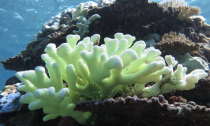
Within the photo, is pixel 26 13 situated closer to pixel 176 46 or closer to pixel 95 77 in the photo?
pixel 176 46

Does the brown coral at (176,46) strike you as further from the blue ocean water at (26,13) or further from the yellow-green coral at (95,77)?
the blue ocean water at (26,13)

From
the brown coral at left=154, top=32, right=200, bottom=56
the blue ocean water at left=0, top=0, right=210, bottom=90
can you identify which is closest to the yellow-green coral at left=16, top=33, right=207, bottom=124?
the brown coral at left=154, top=32, right=200, bottom=56

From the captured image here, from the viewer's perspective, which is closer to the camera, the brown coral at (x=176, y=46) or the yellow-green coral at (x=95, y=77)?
the yellow-green coral at (x=95, y=77)

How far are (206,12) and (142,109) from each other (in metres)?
31.9

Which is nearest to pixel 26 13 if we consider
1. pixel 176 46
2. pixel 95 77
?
pixel 176 46

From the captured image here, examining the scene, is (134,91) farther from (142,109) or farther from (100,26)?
(100,26)

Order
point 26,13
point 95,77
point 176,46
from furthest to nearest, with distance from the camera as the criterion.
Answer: point 26,13, point 176,46, point 95,77

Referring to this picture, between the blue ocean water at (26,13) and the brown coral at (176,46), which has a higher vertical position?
the blue ocean water at (26,13)

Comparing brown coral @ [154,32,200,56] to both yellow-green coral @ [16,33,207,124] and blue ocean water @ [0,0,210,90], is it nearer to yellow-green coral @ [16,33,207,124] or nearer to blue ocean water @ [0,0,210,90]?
yellow-green coral @ [16,33,207,124]

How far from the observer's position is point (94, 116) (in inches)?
66.9

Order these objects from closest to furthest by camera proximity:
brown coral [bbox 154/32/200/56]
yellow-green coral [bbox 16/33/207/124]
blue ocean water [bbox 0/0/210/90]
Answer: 1. yellow-green coral [bbox 16/33/207/124]
2. brown coral [bbox 154/32/200/56]
3. blue ocean water [bbox 0/0/210/90]

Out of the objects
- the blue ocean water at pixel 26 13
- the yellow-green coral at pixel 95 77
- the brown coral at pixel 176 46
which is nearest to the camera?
the yellow-green coral at pixel 95 77

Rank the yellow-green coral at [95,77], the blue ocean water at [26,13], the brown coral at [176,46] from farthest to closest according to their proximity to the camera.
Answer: the blue ocean water at [26,13], the brown coral at [176,46], the yellow-green coral at [95,77]

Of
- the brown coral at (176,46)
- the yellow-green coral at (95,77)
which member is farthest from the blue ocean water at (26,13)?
the yellow-green coral at (95,77)
